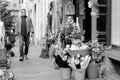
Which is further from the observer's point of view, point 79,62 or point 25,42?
point 25,42

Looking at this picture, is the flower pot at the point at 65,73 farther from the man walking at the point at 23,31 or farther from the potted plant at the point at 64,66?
the man walking at the point at 23,31

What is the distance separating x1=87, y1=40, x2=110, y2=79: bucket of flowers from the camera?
697cm

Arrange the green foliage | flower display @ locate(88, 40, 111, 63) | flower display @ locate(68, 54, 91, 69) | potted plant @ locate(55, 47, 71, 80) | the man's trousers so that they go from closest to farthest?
flower display @ locate(68, 54, 91, 69), potted plant @ locate(55, 47, 71, 80), flower display @ locate(88, 40, 111, 63), the man's trousers, the green foliage

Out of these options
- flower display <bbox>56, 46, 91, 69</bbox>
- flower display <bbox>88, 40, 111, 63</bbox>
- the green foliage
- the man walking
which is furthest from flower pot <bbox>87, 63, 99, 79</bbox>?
the green foliage

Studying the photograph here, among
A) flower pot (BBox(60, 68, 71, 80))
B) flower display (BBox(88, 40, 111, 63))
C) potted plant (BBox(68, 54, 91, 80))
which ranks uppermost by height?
flower display (BBox(88, 40, 111, 63))

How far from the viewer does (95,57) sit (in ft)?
23.3

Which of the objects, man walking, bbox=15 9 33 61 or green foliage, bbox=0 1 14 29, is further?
green foliage, bbox=0 1 14 29

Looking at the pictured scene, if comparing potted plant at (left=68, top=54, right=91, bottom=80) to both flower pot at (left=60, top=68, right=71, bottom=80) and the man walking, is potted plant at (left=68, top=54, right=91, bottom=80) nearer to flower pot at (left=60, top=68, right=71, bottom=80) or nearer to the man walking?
flower pot at (left=60, top=68, right=71, bottom=80)

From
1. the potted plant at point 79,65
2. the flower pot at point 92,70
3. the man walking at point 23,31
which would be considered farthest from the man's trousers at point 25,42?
the potted plant at point 79,65

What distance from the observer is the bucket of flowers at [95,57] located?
6.97 m

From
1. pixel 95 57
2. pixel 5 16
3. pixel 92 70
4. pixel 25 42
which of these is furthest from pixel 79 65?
pixel 5 16

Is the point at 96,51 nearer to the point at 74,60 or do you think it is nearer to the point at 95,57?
the point at 95,57

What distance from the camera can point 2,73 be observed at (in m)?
6.89

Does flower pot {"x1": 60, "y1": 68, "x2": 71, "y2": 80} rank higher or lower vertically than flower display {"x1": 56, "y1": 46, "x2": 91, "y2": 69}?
lower
